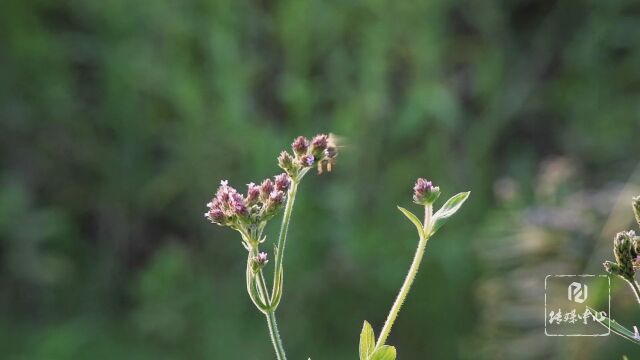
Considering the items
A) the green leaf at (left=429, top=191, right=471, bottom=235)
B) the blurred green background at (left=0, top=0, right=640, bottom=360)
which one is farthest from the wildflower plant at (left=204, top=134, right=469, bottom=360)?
the blurred green background at (left=0, top=0, right=640, bottom=360)

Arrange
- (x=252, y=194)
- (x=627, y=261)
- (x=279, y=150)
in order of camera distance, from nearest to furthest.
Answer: (x=627, y=261) → (x=252, y=194) → (x=279, y=150)

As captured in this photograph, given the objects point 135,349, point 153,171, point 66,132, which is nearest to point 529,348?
point 135,349

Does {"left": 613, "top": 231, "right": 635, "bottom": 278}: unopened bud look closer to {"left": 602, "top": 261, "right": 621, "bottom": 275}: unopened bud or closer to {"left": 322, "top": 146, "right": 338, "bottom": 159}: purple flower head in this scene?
{"left": 602, "top": 261, "right": 621, "bottom": 275}: unopened bud

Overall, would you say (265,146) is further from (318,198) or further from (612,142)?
(612,142)

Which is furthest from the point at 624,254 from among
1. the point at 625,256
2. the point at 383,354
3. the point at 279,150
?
the point at 279,150

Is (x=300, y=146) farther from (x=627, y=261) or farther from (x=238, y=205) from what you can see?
(x=627, y=261)
